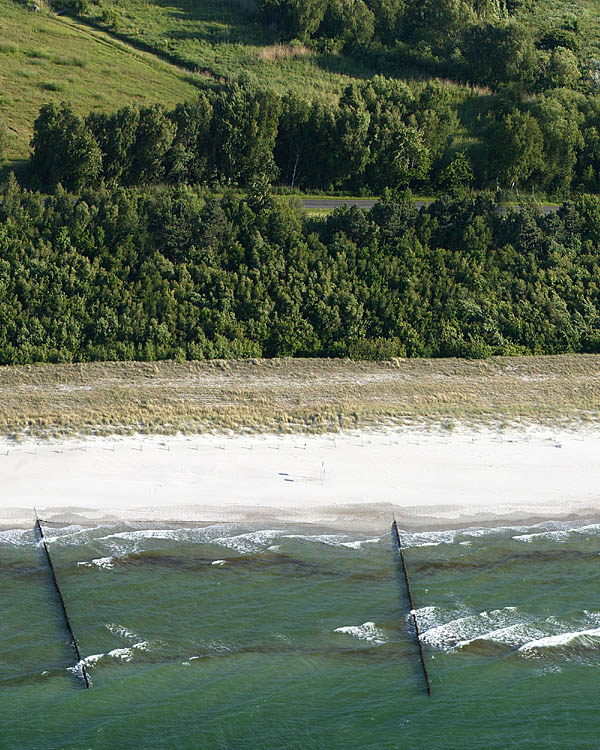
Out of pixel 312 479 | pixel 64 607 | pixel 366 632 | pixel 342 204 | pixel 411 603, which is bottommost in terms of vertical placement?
pixel 64 607

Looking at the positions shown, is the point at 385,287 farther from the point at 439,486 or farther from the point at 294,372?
the point at 439,486

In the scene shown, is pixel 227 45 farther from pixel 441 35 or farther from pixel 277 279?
pixel 277 279

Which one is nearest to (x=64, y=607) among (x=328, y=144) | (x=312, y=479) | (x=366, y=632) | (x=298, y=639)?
(x=298, y=639)

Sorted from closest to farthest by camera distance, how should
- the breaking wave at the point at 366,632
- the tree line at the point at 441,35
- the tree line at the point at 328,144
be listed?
the breaking wave at the point at 366,632 → the tree line at the point at 328,144 → the tree line at the point at 441,35

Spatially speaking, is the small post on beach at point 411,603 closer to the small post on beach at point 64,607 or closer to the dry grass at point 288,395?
the dry grass at point 288,395

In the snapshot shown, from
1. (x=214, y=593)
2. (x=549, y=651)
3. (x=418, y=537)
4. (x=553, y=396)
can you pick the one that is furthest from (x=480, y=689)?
(x=553, y=396)

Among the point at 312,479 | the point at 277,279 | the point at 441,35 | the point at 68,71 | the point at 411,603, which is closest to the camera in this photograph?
the point at 411,603

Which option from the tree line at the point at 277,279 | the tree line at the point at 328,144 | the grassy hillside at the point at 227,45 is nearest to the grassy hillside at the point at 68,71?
the grassy hillside at the point at 227,45
